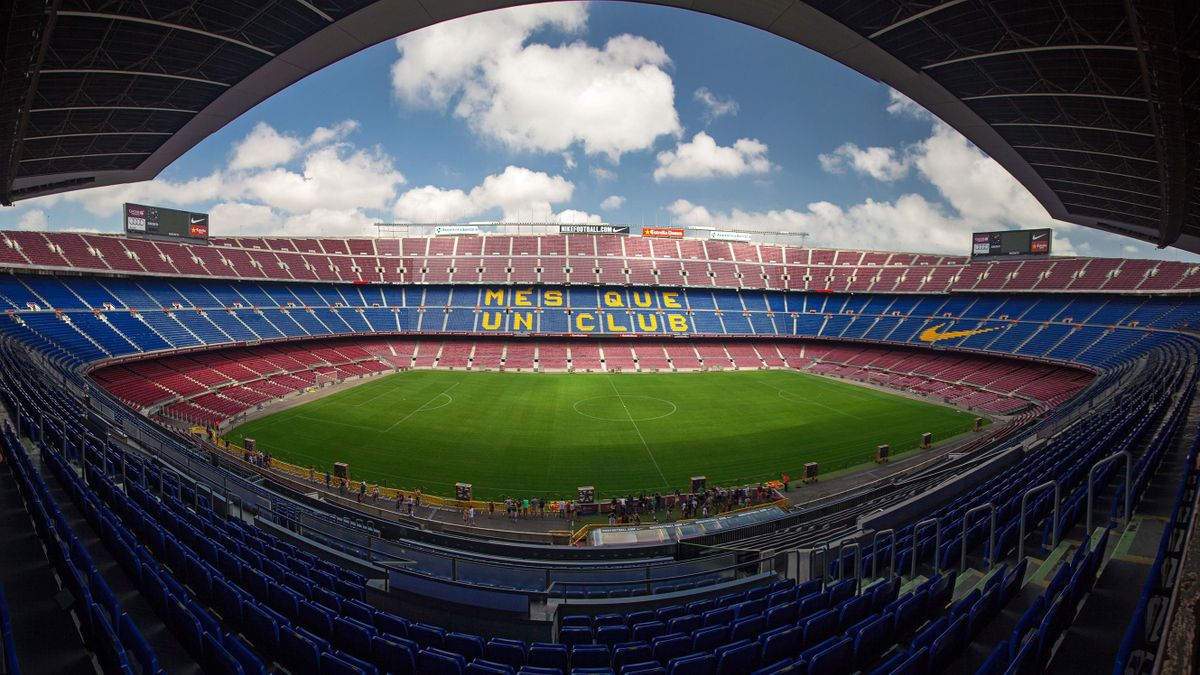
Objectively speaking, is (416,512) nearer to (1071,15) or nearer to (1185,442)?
(1185,442)

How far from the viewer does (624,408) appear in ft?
126

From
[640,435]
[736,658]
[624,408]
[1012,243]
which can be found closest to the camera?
[736,658]

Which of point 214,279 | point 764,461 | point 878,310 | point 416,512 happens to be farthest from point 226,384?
point 878,310

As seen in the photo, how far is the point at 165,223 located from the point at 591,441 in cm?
5355

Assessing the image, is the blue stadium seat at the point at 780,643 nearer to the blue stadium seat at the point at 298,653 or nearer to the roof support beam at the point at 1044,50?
the blue stadium seat at the point at 298,653

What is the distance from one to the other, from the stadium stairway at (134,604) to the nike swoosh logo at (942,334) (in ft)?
203

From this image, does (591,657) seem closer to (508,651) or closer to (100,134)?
(508,651)

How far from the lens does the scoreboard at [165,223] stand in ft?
167

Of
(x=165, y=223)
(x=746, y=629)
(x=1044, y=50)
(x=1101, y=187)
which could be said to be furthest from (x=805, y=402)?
(x=165, y=223)

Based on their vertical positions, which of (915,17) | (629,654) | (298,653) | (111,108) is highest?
(915,17)

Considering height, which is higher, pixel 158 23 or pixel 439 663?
pixel 158 23

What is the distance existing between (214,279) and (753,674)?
64.3 m

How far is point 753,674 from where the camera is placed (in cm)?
521

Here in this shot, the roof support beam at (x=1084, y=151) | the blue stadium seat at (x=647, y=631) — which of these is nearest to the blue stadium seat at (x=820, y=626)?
the blue stadium seat at (x=647, y=631)
